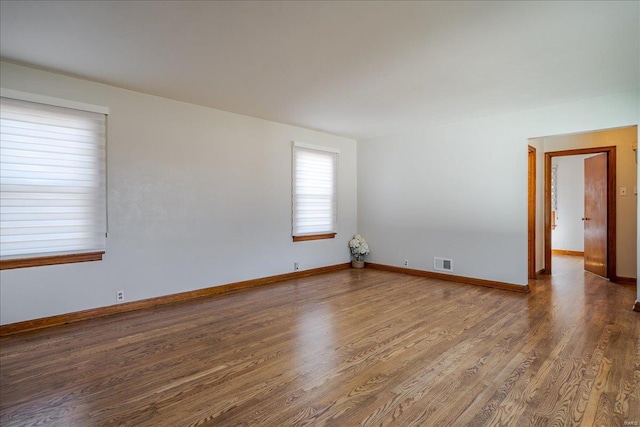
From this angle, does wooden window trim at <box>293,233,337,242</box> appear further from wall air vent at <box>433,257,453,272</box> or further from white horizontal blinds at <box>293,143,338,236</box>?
wall air vent at <box>433,257,453,272</box>

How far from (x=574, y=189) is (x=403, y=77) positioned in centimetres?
712

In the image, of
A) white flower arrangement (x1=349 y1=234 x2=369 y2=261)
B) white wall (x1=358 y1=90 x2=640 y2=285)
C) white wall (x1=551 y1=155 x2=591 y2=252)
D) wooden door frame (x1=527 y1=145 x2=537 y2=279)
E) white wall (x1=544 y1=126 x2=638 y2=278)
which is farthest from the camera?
white wall (x1=551 y1=155 x2=591 y2=252)

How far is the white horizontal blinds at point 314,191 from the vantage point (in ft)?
18.7

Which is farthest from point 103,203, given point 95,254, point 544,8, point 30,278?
point 544,8

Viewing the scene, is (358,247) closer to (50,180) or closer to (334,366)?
(334,366)

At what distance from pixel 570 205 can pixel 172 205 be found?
350 inches

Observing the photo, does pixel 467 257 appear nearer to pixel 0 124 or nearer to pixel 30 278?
pixel 30 278

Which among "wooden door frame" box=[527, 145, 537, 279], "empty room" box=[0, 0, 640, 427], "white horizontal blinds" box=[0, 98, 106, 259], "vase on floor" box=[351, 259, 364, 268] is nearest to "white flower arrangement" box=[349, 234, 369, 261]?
"vase on floor" box=[351, 259, 364, 268]

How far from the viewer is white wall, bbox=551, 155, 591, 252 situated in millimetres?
8031

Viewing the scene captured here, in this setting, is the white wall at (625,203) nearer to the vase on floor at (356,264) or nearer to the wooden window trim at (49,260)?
the vase on floor at (356,264)

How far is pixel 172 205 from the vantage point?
426cm

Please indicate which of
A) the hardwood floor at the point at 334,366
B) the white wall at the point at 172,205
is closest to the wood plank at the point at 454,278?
the hardwood floor at the point at 334,366

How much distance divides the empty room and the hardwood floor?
22mm

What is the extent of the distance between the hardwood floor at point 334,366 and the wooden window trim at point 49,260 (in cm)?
64
